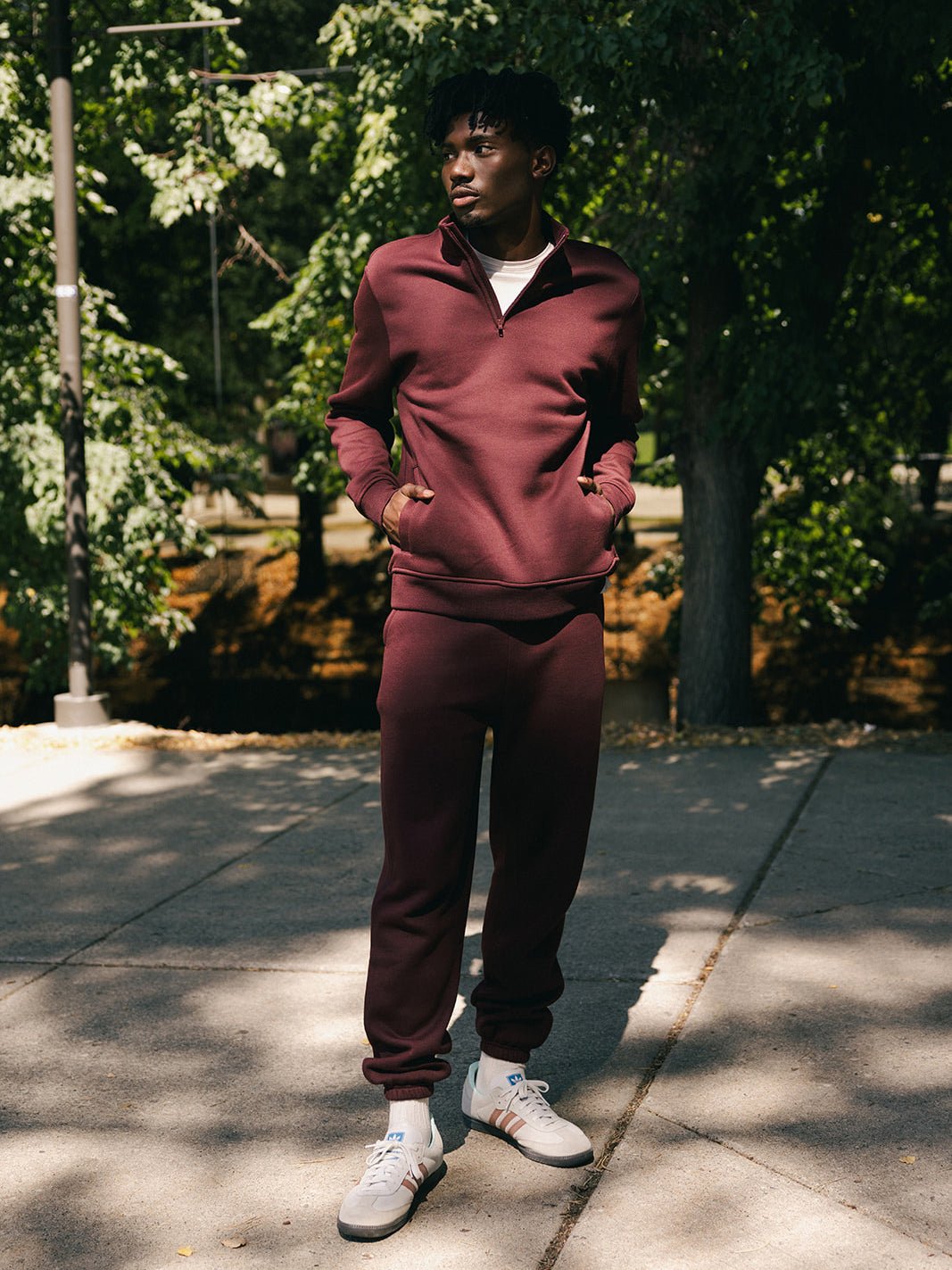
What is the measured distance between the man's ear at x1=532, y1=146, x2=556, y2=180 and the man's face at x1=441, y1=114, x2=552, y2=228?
0.13ft

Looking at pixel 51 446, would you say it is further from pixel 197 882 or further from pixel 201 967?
pixel 201 967

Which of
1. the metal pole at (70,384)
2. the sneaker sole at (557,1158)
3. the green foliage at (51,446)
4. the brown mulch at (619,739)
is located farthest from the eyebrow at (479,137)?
the green foliage at (51,446)

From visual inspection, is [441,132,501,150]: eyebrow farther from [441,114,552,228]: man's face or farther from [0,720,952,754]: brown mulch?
[0,720,952,754]: brown mulch

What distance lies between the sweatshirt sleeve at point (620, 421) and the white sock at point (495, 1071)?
3.73ft

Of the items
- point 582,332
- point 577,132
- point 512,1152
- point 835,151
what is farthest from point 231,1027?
point 835,151

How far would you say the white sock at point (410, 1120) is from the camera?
2838 mm

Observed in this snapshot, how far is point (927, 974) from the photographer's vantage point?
12.9ft

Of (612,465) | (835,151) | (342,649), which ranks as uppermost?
(835,151)

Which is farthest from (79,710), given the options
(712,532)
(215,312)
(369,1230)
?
(215,312)

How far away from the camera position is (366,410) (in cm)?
304

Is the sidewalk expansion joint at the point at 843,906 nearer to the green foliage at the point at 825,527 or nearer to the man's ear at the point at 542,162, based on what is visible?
the man's ear at the point at 542,162

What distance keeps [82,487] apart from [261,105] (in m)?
4.20

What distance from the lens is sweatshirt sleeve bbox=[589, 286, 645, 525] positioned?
2.98 m

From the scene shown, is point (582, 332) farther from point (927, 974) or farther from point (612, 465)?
point (927, 974)
